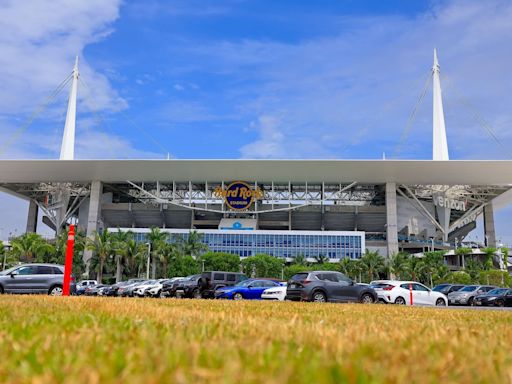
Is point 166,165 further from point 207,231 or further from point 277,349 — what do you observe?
point 277,349

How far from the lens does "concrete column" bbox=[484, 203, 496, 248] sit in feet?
325

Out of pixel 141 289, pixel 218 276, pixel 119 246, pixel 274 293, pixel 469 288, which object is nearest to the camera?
pixel 274 293

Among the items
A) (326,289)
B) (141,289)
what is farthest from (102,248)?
(326,289)

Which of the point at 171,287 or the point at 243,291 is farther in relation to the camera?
the point at 171,287

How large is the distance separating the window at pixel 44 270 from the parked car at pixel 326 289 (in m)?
11.8

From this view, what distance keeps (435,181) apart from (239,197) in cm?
3410

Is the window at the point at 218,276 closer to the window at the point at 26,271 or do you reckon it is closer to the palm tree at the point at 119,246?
the window at the point at 26,271

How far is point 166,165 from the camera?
269 feet

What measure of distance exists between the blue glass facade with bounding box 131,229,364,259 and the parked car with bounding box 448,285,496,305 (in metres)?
59.1

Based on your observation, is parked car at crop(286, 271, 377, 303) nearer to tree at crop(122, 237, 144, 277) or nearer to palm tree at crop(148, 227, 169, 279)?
tree at crop(122, 237, 144, 277)

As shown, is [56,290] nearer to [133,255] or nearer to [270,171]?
[133,255]

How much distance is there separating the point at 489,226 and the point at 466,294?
7455 centimetres

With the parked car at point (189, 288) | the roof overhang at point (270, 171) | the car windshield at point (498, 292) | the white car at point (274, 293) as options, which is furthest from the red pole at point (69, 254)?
the roof overhang at point (270, 171)

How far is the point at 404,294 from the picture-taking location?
92.5 feet
